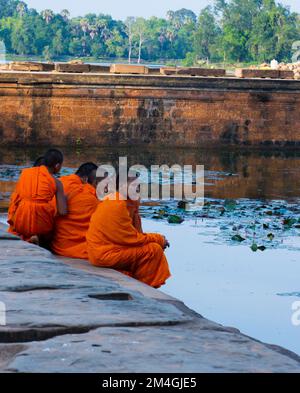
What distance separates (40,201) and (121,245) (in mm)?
1081

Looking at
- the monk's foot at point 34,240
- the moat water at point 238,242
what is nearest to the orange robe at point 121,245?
the moat water at point 238,242

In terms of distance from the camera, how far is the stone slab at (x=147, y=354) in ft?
14.7

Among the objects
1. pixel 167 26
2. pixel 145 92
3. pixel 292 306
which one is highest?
pixel 167 26

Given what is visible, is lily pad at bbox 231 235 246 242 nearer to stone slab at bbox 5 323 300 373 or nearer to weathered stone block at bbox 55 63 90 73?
stone slab at bbox 5 323 300 373

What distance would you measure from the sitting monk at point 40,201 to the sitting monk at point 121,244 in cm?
78

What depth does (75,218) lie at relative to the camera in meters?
8.82

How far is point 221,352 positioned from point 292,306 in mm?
3582

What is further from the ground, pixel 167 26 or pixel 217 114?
pixel 167 26

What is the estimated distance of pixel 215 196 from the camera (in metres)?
16.1

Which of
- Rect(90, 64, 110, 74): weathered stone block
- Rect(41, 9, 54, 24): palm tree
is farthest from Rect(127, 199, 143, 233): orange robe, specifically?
Rect(41, 9, 54, 24): palm tree

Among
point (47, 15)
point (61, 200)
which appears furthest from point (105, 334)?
point (47, 15)
